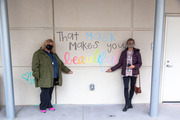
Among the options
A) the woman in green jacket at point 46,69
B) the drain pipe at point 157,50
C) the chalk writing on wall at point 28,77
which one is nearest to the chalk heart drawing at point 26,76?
the chalk writing on wall at point 28,77

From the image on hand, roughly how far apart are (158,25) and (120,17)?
101 cm

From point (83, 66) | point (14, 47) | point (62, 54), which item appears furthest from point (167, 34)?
point (14, 47)

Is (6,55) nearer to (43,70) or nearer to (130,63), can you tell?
(43,70)

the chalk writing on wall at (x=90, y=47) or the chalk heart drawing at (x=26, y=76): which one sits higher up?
the chalk writing on wall at (x=90, y=47)

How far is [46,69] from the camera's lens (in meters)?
3.37

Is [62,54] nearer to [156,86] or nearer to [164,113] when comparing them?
[156,86]

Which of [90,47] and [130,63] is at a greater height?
[90,47]

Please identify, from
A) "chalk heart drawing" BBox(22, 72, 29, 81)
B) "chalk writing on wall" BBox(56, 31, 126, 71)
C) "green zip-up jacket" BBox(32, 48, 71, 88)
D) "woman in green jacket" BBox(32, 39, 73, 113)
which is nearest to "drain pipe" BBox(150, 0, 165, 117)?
"chalk writing on wall" BBox(56, 31, 126, 71)

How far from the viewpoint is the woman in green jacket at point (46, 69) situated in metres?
3.32

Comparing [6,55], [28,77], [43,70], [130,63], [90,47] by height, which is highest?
[90,47]

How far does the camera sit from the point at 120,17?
3740mm

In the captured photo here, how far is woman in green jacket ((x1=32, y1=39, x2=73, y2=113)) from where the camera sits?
10.9ft

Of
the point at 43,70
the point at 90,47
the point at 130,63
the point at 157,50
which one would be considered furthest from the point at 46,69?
the point at 157,50

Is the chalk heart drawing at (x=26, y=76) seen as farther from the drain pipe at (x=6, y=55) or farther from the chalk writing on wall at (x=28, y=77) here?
the drain pipe at (x=6, y=55)
